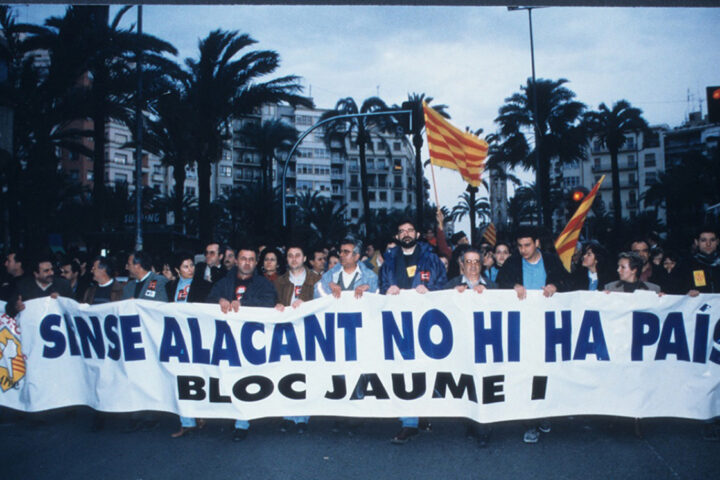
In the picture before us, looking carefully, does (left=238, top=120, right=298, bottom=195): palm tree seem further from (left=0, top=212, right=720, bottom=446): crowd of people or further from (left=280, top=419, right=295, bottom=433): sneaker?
(left=280, top=419, right=295, bottom=433): sneaker

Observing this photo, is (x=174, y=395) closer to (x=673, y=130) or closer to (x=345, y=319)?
(x=345, y=319)

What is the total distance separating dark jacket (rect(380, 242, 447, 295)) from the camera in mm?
5945

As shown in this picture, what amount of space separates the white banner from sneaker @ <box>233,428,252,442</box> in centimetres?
13

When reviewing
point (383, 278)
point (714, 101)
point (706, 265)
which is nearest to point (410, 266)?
point (383, 278)

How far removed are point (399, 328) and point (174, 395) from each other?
2115mm

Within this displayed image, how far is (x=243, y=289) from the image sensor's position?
5.75m

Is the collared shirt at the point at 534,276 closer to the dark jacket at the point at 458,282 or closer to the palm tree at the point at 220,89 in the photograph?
the dark jacket at the point at 458,282

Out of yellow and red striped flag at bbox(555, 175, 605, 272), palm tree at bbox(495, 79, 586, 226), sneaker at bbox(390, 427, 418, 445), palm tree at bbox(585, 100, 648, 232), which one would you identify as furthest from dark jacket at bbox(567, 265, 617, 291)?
palm tree at bbox(585, 100, 648, 232)

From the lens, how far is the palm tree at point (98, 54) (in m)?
18.8

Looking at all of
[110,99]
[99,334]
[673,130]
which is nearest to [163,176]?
[110,99]

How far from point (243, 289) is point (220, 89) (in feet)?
49.3

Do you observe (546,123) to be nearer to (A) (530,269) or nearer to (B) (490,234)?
(B) (490,234)

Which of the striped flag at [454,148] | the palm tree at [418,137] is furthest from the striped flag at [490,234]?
the striped flag at [454,148]

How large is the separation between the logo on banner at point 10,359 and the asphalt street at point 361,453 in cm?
46
